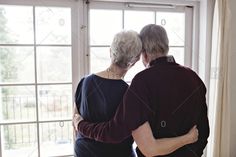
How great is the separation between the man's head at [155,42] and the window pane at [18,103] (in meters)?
1.07

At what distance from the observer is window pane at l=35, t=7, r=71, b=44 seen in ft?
5.97

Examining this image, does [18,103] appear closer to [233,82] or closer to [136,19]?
[136,19]

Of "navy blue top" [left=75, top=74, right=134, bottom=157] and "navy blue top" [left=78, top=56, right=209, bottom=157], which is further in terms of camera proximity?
"navy blue top" [left=75, top=74, right=134, bottom=157]

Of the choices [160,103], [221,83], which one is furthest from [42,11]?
[221,83]

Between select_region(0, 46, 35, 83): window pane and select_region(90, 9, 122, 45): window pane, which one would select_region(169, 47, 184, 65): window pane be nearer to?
select_region(90, 9, 122, 45): window pane

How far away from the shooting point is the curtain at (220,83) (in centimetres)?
195

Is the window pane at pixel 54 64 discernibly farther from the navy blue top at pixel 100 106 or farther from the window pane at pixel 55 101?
the navy blue top at pixel 100 106

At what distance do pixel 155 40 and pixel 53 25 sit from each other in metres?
1.01

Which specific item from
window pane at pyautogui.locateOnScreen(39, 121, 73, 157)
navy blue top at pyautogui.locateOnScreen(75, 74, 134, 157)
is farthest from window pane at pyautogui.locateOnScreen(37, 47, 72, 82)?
navy blue top at pyautogui.locateOnScreen(75, 74, 134, 157)

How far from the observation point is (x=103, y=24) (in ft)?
6.43

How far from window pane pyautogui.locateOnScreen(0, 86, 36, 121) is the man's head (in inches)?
42.2

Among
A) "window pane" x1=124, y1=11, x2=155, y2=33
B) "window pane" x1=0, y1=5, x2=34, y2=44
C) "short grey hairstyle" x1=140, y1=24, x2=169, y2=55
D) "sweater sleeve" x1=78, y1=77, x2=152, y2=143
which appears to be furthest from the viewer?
"window pane" x1=124, y1=11, x2=155, y2=33

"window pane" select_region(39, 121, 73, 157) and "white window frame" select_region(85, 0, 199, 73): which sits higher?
"white window frame" select_region(85, 0, 199, 73)

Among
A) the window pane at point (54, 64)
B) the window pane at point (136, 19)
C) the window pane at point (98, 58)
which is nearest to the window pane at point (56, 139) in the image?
the window pane at point (54, 64)
